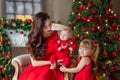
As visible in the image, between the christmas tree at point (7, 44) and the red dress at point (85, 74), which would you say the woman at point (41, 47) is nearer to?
the red dress at point (85, 74)

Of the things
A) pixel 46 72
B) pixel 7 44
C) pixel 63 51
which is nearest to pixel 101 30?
pixel 7 44

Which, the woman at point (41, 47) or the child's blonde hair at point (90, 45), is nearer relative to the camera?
the woman at point (41, 47)

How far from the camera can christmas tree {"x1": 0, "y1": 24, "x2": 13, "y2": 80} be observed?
5.10 meters

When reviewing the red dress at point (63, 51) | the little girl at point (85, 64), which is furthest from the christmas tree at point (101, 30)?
the red dress at point (63, 51)

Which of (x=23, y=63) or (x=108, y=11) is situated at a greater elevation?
(x=108, y=11)

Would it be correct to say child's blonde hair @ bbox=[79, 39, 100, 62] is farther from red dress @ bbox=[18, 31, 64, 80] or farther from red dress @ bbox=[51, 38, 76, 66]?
red dress @ bbox=[18, 31, 64, 80]

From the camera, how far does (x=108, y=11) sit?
5.73m

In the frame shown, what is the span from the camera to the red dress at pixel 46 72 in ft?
10.2

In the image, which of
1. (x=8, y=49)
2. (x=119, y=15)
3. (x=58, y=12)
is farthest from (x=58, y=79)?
(x=119, y=15)

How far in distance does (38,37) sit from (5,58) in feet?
6.96

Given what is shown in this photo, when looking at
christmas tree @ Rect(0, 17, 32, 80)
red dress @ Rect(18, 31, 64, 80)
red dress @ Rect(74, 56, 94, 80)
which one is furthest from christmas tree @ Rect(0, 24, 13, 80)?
red dress @ Rect(74, 56, 94, 80)

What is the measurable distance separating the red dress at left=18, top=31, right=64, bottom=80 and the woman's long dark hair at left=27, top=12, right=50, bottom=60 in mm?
65

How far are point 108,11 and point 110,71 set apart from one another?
1.09 m

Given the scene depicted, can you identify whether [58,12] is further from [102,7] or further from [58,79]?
[58,79]
